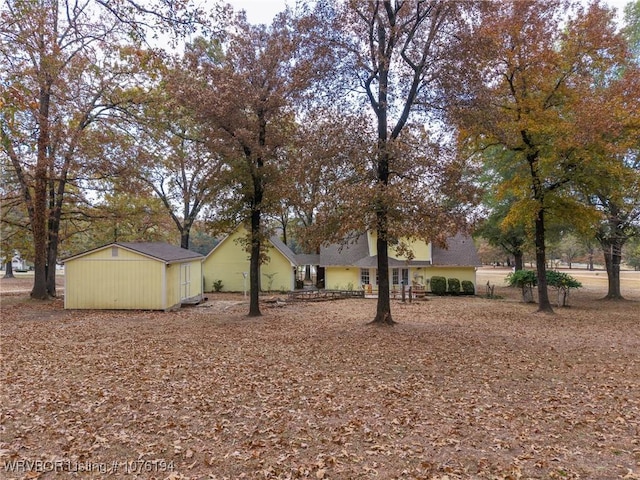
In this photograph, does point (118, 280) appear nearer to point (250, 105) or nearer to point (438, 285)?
point (250, 105)

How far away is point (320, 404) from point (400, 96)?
32.0ft

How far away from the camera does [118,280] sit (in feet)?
53.3

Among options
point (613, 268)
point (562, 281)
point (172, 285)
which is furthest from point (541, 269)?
point (172, 285)

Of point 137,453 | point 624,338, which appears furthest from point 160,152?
point 624,338

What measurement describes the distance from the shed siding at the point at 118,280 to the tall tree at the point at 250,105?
455 centimetres

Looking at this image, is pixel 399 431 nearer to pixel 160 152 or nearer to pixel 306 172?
pixel 306 172

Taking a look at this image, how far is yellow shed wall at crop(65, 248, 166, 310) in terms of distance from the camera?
16141mm

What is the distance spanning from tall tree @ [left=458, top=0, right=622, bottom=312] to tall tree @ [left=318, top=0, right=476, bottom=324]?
3.37 m

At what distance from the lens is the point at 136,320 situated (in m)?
13.7

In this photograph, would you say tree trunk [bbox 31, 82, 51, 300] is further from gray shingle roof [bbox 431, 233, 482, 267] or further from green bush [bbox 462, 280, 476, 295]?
green bush [bbox 462, 280, 476, 295]

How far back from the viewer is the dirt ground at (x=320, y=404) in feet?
13.5

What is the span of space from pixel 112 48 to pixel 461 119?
362 inches

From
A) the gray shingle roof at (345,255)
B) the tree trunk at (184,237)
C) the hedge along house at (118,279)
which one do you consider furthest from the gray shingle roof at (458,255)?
the tree trunk at (184,237)

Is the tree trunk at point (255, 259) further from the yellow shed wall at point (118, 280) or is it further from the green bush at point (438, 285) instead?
the green bush at point (438, 285)
